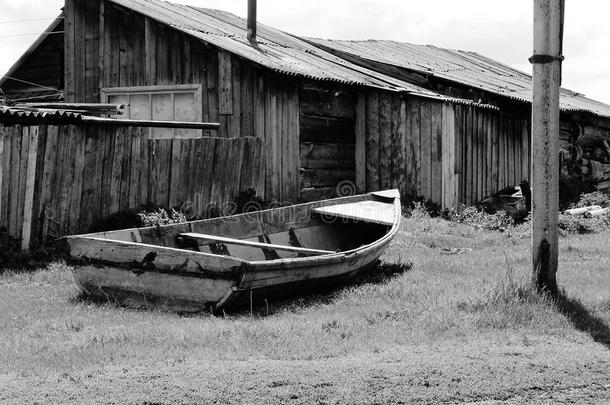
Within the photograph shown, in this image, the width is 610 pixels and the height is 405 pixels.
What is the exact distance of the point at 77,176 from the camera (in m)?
11.1

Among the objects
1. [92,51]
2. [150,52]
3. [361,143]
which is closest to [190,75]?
[150,52]

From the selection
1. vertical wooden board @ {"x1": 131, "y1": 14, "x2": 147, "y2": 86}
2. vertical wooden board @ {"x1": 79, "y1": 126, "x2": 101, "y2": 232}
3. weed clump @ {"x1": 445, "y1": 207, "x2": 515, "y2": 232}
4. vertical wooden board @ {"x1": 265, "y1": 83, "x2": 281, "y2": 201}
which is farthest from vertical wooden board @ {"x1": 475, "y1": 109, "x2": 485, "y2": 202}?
vertical wooden board @ {"x1": 79, "y1": 126, "x2": 101, "y2": 232}

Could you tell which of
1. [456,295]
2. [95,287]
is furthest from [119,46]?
[456,295]

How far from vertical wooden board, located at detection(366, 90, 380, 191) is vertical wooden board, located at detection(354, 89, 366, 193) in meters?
0.07

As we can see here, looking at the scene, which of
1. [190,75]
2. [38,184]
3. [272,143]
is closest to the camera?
[38,184]

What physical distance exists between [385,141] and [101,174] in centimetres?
715

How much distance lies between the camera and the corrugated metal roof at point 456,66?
21484mm

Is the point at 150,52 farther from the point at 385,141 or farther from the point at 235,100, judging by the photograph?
the point at 385,141

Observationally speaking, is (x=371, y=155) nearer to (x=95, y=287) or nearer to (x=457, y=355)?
(x=95, y=287)

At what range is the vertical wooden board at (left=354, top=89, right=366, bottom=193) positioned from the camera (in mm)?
17359

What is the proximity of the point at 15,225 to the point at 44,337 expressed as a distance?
160 inches

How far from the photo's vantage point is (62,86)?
2025cm

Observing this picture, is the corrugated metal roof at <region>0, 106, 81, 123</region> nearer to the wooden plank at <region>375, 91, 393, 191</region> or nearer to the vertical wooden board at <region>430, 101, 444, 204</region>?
the wooden plank at <region>375, 91, 393, 191</region>

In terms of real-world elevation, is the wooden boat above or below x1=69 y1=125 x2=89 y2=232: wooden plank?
below
